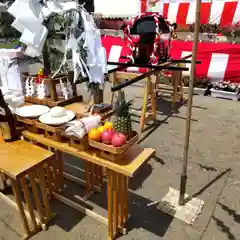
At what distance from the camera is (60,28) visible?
6.86 feet

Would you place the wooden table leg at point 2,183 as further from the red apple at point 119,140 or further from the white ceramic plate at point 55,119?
the red apple at point 119,140

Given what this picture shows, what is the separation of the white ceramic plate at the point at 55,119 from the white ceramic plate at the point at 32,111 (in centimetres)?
9

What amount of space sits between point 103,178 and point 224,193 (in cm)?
140

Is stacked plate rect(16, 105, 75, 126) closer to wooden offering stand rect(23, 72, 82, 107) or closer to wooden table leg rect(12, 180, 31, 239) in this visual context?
wooden offering stand rect(23, 72, 82, 107)

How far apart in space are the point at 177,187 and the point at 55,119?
64.6 inches

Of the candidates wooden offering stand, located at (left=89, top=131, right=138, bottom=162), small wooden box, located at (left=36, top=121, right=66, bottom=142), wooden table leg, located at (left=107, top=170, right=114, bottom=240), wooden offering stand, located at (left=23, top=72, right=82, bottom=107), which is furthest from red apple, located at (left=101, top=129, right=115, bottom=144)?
wooden offering stand, located at (left=23, top=72, right=82, bottom=107)

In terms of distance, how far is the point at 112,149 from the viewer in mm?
1624

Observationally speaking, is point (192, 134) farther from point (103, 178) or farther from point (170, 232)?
point (170, 232)

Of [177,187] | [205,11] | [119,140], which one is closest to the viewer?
[119,140]

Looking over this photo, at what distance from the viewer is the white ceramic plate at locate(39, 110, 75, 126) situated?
1.95 m

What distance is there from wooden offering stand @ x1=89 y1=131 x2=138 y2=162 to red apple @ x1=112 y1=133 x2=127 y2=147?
0.02 m

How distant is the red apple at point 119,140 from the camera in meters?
1.62

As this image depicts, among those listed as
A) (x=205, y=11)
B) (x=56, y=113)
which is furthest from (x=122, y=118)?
(x=205, y=11)

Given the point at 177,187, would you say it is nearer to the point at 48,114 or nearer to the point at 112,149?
the point at 112,149
